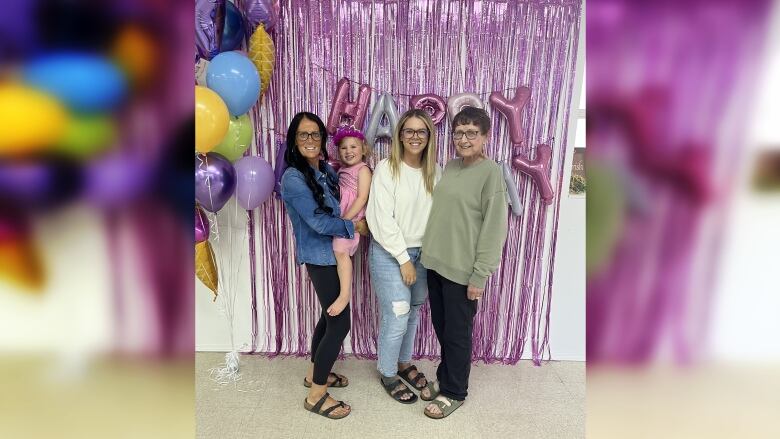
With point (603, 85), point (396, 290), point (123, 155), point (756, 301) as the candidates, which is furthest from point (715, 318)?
point (396, 290)

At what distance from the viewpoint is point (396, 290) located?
2094mm

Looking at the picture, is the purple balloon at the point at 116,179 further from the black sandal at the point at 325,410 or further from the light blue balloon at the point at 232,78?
the black sandal at the point at 325,410

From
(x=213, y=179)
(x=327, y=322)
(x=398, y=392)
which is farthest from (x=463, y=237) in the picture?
(x=213, y=179)

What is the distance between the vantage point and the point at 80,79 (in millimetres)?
245

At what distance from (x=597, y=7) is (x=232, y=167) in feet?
6.05

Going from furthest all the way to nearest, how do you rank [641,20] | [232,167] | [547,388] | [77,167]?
[547,388] → [232,167] → [641,20] → [77,167]

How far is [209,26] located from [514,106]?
1.44 m

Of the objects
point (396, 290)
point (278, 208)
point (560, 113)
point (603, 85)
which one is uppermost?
point (560, 113)

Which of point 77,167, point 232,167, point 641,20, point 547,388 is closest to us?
point 77,167

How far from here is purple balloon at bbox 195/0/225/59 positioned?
6.16 ft

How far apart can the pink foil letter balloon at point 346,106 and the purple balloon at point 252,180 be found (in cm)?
40

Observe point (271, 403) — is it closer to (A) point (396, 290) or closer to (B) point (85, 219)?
(A) point (396, 290)

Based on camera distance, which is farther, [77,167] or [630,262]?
[630,262]

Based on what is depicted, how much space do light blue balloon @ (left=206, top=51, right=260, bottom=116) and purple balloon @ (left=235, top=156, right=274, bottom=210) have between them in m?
0.26
